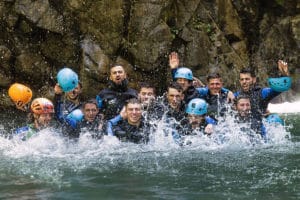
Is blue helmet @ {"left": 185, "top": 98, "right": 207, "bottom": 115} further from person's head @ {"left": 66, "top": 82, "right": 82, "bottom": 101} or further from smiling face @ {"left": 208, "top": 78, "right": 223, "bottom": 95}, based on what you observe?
person's head @ {"left": 66, "top": 82, "right": 82, "bottom": 101}

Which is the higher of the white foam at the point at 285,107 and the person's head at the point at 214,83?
the white foam at the point at 285,107

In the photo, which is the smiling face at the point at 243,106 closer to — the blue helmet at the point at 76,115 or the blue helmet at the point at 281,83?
the blue helmet at the point at 281,83

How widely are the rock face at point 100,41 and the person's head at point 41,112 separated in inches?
281

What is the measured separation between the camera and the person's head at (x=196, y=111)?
7.26 meters

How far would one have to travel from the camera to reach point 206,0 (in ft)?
53.2

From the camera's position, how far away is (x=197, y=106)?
726cm

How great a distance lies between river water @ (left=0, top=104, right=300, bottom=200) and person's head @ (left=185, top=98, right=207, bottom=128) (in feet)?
0.85

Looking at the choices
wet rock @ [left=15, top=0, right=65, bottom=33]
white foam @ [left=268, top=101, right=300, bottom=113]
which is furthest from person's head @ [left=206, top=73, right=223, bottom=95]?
wet rock @ [left=15, top=0, right=65, bottom=33]

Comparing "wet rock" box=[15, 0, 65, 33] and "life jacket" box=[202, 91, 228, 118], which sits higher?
"wet rock" box=[15, 0, 65, 33]

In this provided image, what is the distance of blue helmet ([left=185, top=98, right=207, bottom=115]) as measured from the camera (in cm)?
724

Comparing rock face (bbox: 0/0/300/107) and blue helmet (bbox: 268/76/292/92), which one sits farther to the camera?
rock face (bbox: 0/0/300/107)

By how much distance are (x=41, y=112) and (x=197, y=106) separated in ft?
7.30

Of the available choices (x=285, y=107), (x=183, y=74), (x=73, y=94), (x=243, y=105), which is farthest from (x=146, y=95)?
(x=285, y=107)

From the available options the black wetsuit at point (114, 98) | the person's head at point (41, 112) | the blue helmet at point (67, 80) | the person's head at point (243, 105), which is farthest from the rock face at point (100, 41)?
the person's head at point (243, 105)
